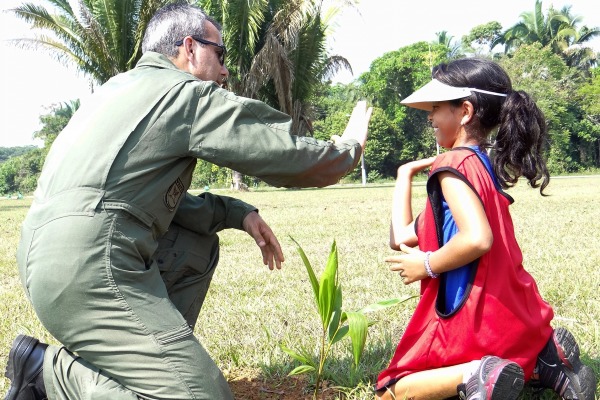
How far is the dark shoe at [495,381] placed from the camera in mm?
1948

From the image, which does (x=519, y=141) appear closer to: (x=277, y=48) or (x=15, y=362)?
(x=15, y=362)

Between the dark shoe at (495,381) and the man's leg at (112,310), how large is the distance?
0.78 metres

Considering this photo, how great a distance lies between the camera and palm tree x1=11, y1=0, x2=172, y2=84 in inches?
762

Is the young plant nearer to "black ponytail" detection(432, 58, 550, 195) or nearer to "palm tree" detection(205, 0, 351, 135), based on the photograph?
"black ponytail" detection(432, 58, 550, 195)

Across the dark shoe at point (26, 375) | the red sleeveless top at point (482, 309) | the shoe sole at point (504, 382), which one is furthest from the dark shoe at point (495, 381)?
the dark shoe at point (26, 375)

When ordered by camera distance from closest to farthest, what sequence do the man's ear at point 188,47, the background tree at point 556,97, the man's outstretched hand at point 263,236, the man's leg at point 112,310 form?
1. the man's leg at point 112,310
2. the man's ear at point 188,47
3. the man's outstretched hand at point 263,236
4. the background tree at point 556,97

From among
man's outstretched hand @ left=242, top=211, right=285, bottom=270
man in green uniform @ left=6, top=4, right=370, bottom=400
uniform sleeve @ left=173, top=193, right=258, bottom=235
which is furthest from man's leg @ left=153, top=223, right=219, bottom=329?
man in green uniform @ left=6, top=4, right=370, bottom=400

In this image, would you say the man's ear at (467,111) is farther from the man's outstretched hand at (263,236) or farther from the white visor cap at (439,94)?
the man's outstretched hand at (263,236)

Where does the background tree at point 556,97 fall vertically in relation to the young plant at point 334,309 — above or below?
above

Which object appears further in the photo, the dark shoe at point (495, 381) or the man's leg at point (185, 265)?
the man's leg at point (185, 265)

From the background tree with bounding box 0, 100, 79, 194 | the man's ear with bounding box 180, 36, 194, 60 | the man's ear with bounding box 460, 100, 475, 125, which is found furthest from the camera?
the background tree with bounding box 0, 100, 79, 194

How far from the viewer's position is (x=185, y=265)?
2.48 m

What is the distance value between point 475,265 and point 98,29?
1970 centimetres

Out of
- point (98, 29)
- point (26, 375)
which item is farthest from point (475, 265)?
point (98, 29)
